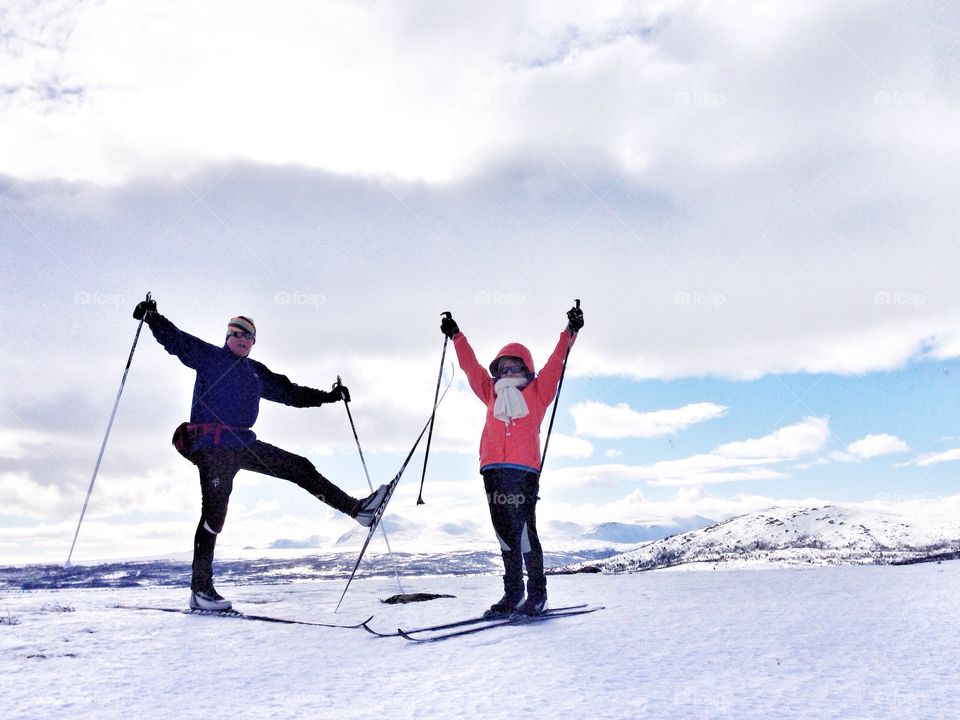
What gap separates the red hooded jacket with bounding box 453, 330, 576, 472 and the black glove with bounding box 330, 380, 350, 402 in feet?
6.23


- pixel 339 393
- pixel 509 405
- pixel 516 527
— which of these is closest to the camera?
pixel 516 527

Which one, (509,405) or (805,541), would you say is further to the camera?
(805,541)

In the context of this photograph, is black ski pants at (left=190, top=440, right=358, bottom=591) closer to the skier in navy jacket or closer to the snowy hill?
the skier in navy jacket

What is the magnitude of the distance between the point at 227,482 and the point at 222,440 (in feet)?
1.30

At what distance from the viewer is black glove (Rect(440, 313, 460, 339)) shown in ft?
21.5

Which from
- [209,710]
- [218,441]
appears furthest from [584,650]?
[218,441]

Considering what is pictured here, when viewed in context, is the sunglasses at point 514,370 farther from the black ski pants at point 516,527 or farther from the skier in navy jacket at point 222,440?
the skier in navy jacket at point 222,440

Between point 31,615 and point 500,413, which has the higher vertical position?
point 500,413

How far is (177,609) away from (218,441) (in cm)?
152

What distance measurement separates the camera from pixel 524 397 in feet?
19.9

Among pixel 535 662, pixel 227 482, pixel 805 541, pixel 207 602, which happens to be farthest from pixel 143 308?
pixel 805 541

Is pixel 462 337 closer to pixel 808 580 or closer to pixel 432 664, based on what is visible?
pixel 432 664

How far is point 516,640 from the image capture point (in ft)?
14.4

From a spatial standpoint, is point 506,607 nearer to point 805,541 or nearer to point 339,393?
point 339,393
